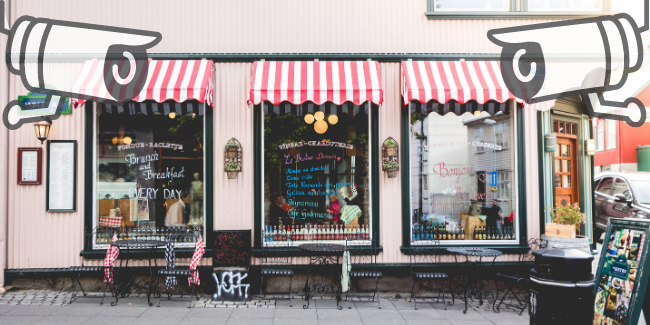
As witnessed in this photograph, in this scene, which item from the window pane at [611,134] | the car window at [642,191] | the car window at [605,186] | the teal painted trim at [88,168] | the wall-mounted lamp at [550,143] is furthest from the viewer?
the window pane at [611,134]

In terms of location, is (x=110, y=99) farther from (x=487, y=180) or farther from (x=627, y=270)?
(x=627, y=270)

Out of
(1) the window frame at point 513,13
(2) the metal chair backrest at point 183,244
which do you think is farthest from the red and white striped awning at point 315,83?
(2) the metal chair backrest at point 183,244

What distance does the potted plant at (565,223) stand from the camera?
6.77 meters

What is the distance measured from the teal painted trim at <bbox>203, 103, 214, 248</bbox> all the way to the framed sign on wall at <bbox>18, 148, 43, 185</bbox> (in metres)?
2.70

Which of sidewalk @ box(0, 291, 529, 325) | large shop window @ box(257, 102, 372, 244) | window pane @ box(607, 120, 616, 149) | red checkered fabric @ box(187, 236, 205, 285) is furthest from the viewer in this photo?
window pane @ box(607, 120, 616, 149)

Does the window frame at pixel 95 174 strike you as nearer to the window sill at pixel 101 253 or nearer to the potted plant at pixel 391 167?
the window sill at pixel 101 253

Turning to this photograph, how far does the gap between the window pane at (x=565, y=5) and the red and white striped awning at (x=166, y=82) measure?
5788 millimetres

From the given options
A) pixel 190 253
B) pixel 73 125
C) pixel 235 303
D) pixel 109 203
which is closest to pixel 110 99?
pixel 73 125

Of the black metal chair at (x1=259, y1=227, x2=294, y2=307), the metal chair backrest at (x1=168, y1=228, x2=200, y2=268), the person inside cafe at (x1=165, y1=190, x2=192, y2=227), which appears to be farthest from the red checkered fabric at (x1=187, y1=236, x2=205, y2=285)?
the black metal chair at (x1=259, y1=227, x2=294, y2=307)

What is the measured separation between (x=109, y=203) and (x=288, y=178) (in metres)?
3.08

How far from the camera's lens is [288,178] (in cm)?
734

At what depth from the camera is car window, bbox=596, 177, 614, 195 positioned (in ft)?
37.6

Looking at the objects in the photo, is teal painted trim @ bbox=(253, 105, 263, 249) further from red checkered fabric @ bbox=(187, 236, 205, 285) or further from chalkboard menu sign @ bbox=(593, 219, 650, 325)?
chalkboard menu sign @ bbox=(593, 219, 650, 325)

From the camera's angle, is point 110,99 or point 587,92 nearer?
point 110,99
